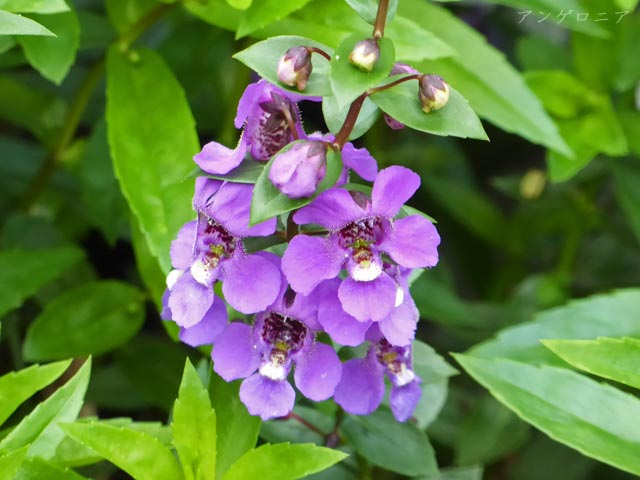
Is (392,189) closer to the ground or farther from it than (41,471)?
farther from it

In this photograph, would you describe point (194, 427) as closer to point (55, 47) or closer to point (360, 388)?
point (360, 388)

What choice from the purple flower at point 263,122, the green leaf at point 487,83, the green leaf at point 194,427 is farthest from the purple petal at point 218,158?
the green leaf at point 487,83

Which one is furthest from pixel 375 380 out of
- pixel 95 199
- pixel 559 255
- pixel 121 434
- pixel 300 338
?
pixel 559 255

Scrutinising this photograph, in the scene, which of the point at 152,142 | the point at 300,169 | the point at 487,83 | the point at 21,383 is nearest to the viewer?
the point at 300,169

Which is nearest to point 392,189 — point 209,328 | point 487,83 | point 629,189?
point 209,328

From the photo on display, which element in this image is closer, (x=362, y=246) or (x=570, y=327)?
(x=362, y=246)

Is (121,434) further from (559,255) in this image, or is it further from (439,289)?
(559,255)

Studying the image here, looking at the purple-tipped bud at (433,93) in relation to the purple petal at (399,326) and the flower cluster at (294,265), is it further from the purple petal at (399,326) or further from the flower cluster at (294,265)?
the purple petal at (399,326)
